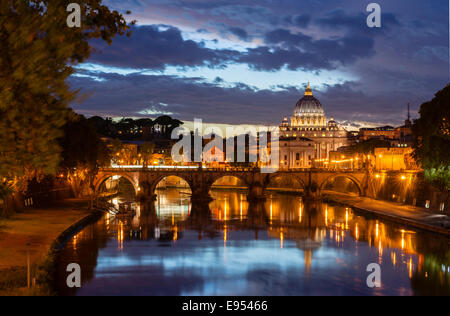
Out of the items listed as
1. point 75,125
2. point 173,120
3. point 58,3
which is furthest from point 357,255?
point 173,120

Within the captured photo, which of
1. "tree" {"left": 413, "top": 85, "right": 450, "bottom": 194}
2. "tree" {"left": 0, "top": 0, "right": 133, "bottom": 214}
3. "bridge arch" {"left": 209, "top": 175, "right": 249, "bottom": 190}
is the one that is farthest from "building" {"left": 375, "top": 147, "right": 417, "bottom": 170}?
"tree" {"left": 0, "top": 0, "right": 133, "bottom": 214}

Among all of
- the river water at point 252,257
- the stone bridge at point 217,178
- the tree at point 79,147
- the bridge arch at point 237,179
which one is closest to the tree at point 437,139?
the river water at point 252,257

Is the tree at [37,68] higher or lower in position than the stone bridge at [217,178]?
higher

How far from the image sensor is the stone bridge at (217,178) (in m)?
85.2

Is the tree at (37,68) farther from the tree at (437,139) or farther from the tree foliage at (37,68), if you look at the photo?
the tree at (437,139)

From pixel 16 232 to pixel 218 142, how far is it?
12228 centimetres

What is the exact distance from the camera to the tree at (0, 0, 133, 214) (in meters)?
18.7

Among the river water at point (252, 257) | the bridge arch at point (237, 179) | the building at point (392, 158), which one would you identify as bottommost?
the river water at point (252, 257)

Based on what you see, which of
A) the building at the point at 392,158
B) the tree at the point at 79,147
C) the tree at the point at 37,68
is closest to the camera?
the tree at the point at 37,68

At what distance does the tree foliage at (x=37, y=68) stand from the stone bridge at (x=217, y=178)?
2536 inches

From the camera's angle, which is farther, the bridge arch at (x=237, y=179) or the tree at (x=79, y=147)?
the bridge arch at (x=237, y=179)

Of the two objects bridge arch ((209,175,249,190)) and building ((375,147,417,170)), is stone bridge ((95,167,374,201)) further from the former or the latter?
building ((375,147,417,170))

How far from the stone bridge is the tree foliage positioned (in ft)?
211
